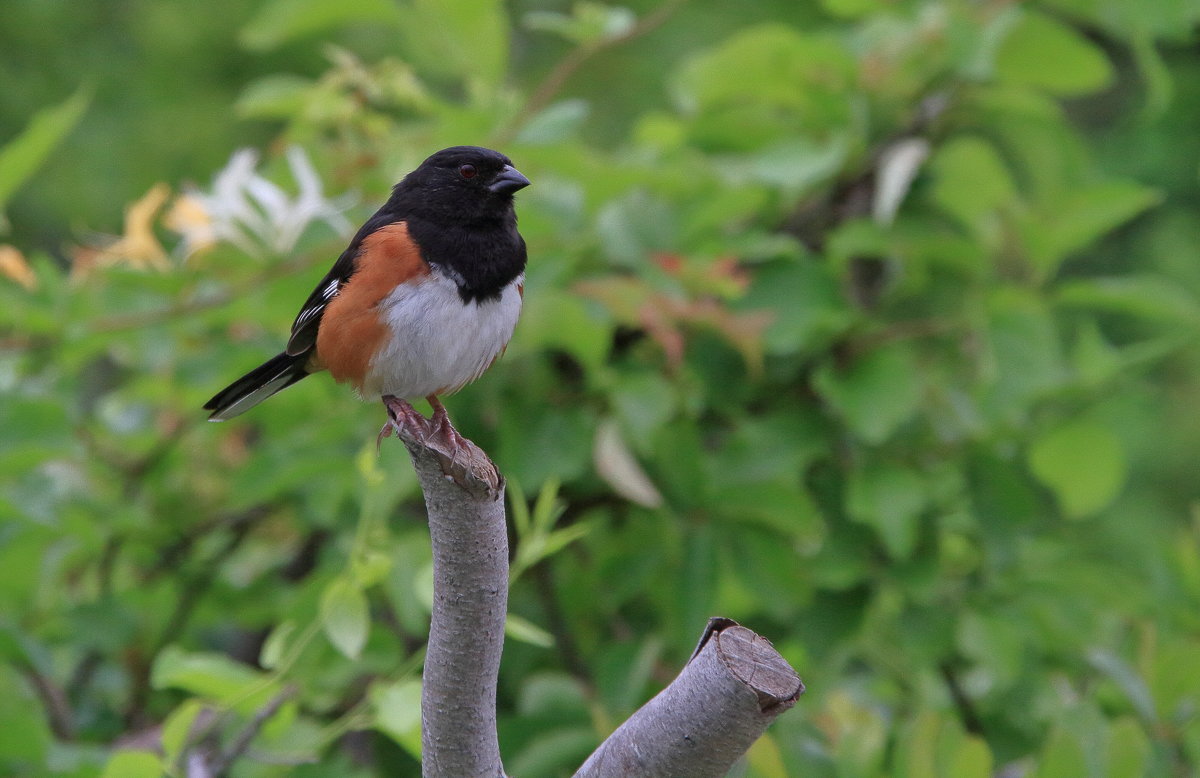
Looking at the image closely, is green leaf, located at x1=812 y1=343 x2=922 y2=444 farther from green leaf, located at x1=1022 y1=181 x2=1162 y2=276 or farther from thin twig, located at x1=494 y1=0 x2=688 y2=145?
thin twig, located at x1=494 y1=0 x2=688 y2=145

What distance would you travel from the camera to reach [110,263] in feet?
9.39

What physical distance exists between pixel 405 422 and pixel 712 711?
643 millimetres

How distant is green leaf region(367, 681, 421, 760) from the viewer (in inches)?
72.7

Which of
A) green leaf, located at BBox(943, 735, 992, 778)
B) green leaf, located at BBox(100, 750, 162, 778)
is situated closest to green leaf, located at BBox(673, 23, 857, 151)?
green leaf, located at BBox(943, 735, 992, 778)

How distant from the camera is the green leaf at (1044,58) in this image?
9.18ft

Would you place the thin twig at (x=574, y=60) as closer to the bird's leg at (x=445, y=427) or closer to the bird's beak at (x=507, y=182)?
the bird's beak at (x=507, y=182)

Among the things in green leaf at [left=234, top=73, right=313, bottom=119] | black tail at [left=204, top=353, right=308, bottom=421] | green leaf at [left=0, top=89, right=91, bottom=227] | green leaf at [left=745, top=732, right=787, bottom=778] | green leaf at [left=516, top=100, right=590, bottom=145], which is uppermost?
green leaf at [left=0, top=89, right=91, bottom=227]

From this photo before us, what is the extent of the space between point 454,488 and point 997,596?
5.49 ft

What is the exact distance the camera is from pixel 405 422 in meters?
1.74

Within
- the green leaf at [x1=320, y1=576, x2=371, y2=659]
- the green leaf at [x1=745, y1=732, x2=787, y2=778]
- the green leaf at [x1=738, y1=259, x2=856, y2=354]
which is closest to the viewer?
the green leaf at [x1=320, y1=576, x2=371, y2=659]

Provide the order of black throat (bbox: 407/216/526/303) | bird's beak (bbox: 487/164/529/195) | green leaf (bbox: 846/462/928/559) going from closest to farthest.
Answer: black throat (bbox: 407/216/526/303) < bird's beak (bbox: 487/164/529/195) < green leaf (bbox: 846/462/928/559)

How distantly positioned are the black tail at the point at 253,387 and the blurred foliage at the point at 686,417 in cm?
20

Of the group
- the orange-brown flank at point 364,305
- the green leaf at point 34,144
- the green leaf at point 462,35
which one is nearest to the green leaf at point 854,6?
the green leaf at point 462,35

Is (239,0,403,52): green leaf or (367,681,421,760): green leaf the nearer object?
(367,681,421,760): green leaf
